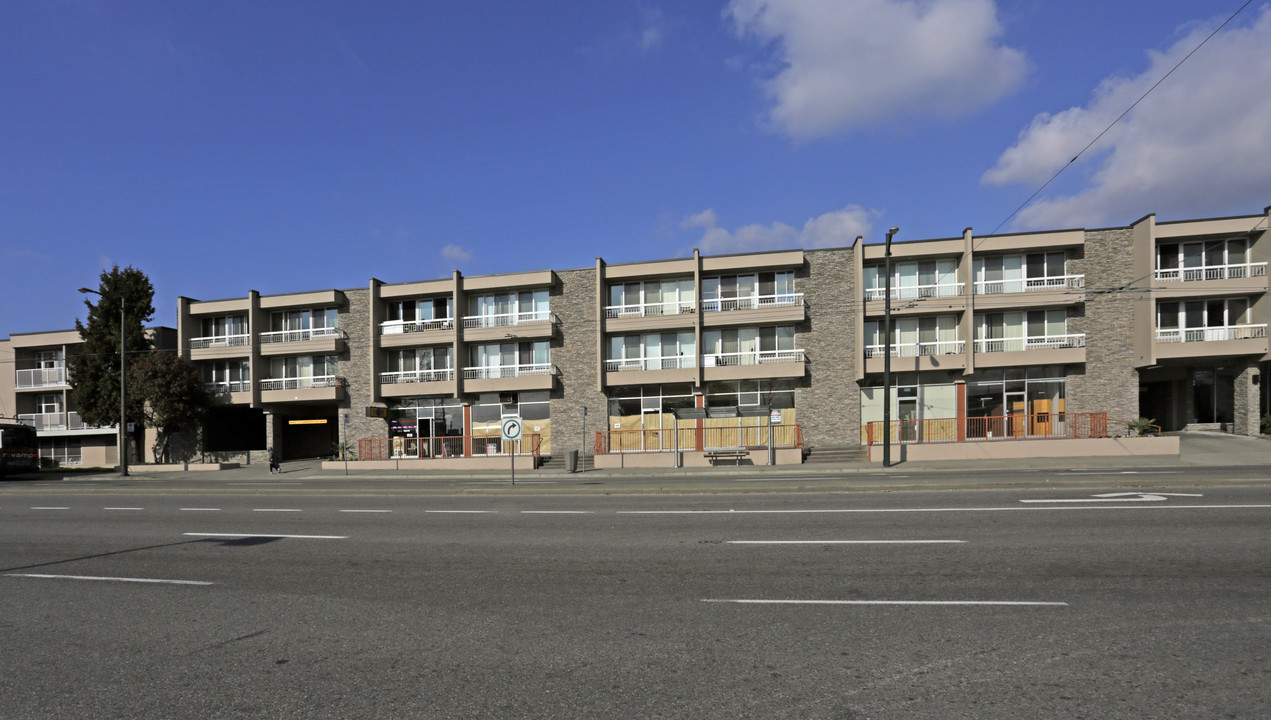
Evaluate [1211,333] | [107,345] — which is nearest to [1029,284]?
[1211,333]

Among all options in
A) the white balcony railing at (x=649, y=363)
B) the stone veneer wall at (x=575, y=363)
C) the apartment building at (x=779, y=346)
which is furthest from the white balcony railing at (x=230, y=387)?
the white balcony railing at (x=649, y=363)

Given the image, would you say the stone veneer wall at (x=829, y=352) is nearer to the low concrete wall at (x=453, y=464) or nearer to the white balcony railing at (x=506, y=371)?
the white balcony railing at (x=506, y=371)

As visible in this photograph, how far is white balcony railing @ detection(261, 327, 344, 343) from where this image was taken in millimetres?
39250

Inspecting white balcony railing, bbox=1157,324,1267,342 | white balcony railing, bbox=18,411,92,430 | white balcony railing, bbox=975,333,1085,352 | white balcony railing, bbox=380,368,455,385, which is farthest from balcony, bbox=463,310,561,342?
white balcony railing, bbox=1157,324,1267,342

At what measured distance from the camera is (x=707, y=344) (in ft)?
115

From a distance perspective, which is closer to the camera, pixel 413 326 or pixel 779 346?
pixel 779 346

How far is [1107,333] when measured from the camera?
31.4m

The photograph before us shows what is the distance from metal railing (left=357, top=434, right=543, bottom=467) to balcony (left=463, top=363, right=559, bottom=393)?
8.83 ft

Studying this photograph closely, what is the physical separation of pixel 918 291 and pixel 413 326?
2685 cm

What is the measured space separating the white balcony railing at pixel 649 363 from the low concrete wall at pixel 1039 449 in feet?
36.2

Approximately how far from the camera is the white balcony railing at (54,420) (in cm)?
4441

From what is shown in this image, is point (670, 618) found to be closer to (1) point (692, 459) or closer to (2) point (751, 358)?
(1) point (692, 459)

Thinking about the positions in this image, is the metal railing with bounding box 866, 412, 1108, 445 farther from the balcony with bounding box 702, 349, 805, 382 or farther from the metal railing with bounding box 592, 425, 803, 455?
the balcony with bounding box 702, 349, 805, 382

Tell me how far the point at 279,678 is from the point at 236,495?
16.7 m
